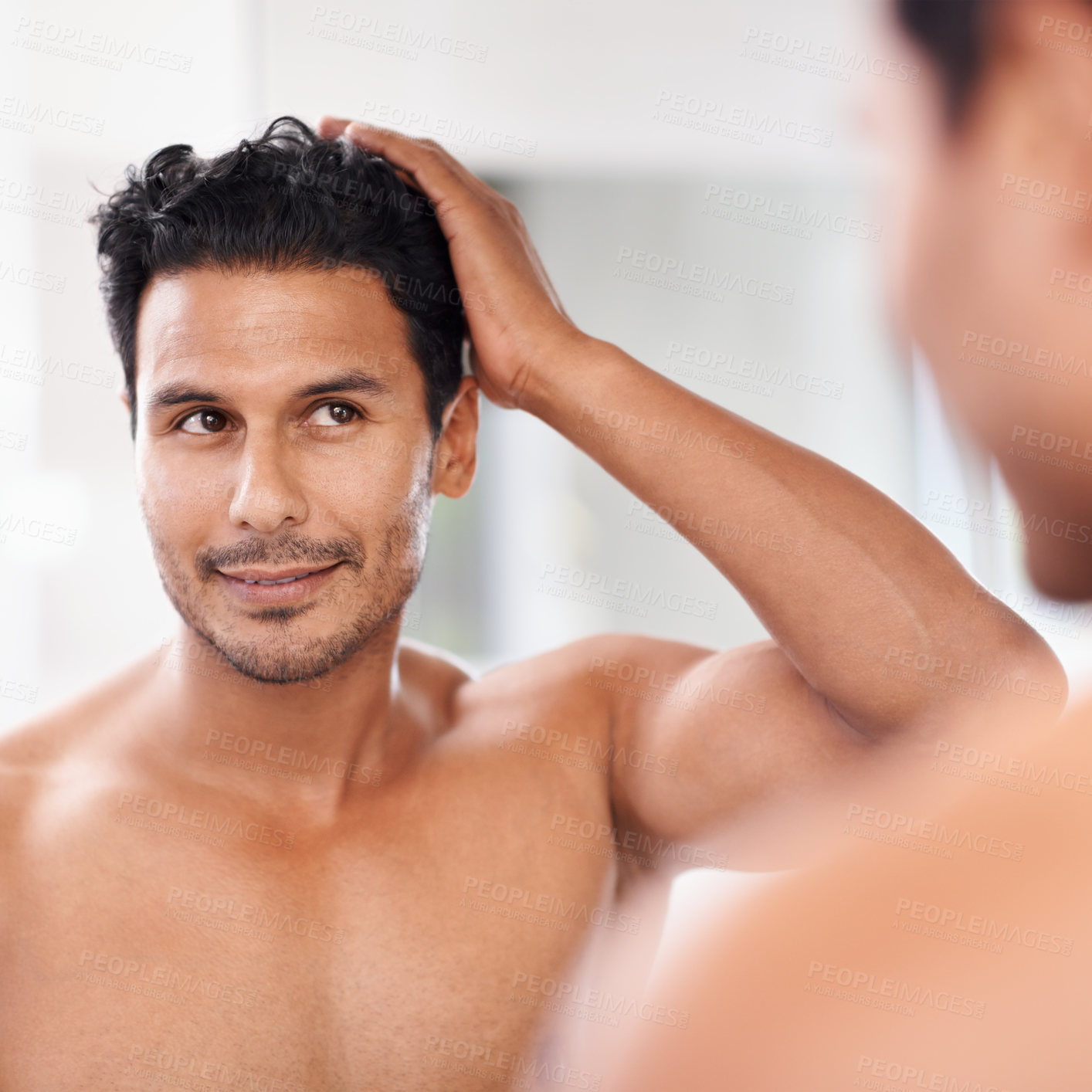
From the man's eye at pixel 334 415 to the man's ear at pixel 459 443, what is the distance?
17 centimetres

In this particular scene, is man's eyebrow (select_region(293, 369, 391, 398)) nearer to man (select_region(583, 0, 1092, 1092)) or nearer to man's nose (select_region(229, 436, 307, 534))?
man's nose (select_region(229, 436, 307, 534))

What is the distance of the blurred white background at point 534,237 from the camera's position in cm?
265

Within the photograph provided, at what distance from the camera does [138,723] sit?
4.50 feet

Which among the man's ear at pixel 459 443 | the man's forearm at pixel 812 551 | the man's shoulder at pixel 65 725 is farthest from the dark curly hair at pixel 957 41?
the man's shoulder at pixel 65 725

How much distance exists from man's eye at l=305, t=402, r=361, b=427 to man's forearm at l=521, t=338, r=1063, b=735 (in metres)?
0.25

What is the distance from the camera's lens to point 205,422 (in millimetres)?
1260

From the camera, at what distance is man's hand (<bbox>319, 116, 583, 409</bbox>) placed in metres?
1.26

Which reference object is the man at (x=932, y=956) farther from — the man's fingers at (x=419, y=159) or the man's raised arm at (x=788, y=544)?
the man's fingers at (x=419, y=159)

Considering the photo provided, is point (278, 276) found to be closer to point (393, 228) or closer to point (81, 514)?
point (393, 228)

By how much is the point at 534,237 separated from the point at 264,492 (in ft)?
9.18

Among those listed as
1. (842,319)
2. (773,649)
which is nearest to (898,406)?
(842,319)

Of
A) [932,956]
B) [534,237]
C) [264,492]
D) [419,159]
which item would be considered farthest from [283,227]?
[534,237]

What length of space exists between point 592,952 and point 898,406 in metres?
2.65

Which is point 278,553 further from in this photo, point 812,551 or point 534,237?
point 534,237
